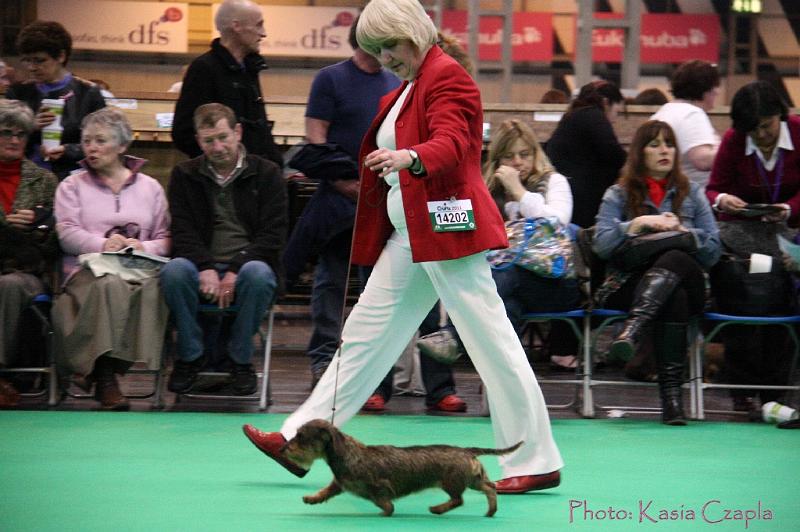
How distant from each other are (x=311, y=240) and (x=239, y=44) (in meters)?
1.08

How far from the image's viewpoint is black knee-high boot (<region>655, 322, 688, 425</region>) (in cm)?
563

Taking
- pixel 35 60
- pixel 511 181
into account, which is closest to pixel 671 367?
pixel 511 181

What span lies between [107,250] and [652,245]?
2456mm

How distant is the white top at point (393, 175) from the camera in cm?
385

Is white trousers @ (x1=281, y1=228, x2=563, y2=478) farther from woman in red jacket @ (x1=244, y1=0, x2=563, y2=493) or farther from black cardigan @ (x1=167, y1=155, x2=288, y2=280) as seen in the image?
black cardigan @ (x1=167, y1=155, x2=288, y2=280)

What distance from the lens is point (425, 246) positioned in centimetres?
373

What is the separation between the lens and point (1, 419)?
5352mm

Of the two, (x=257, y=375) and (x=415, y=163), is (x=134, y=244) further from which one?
(x=415, y=163)

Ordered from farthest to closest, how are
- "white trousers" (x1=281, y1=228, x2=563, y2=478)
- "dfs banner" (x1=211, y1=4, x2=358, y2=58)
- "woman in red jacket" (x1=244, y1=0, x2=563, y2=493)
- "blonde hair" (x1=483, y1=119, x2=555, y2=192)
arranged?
"dfs banner" (x1=211, y1=4, x2=358, y2=58), "blonde hair" (x1=483, y1=119, x2=555, y2=192), "white trousers" (x1=281, y1=228, x2=563, y2=478), "woman in red jacket" (x1=244, y1=0, x2=563, y2=493)

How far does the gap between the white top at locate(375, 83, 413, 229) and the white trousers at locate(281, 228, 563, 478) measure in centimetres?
6

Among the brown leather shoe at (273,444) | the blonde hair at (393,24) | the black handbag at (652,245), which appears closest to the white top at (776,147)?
the black handbag at (652,245)

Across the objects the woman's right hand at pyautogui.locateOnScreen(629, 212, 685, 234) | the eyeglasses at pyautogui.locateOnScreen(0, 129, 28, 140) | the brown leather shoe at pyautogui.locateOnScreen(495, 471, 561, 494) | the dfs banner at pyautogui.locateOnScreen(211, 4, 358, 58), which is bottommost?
the brown leather shoe at pyautogui.locateOnScreen(495, 471, 561, 494)

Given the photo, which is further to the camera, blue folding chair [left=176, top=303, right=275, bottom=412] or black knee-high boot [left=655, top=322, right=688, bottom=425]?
blue folding chair [left=176, top=303, right=275, bottom=412]

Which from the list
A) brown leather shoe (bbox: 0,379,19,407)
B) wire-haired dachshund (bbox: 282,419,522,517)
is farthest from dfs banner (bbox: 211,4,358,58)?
wire-haired dachshund (bbox: 282,419,522,517)
